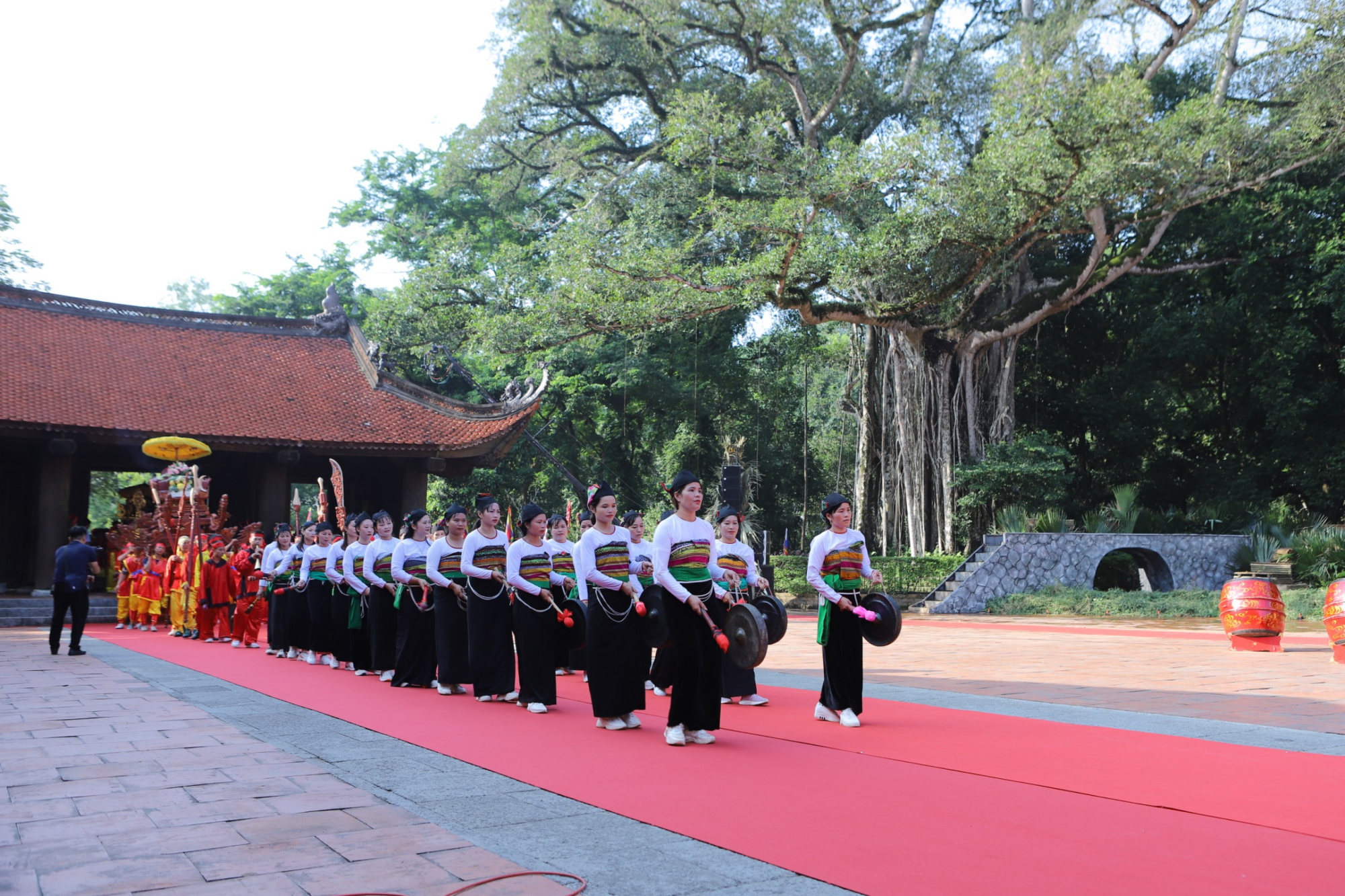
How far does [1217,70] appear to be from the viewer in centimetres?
1912

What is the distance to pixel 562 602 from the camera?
6.90m

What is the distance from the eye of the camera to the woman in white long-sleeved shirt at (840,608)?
571 centimetres

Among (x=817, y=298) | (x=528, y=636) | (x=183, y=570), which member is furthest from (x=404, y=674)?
(x=817, y=298)

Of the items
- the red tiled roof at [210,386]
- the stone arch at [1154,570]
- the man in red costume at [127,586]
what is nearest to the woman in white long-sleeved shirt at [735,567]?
the red tiled roof at [210,386]

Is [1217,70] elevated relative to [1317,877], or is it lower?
elevated

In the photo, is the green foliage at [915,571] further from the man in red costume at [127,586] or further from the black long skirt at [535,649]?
the black long skirt at [535,649]

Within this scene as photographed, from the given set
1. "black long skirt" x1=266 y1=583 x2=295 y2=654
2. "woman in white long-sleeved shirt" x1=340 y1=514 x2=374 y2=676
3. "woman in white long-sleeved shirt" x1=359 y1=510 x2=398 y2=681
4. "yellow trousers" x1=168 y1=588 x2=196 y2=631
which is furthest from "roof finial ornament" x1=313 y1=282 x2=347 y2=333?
"woman in white long-sleeved shirt" x1=359 y1=510 x2=398 y2=681

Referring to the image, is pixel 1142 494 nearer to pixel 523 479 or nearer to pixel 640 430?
pixel 640 430

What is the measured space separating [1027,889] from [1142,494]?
21588mm

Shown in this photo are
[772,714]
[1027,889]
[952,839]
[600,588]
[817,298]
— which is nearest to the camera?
[1027,889]

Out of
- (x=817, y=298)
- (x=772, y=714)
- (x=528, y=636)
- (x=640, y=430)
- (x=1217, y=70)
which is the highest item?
(x=1217, y=70)

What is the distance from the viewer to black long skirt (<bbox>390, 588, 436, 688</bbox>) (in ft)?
25.3

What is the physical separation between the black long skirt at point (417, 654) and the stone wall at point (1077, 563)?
1126cm

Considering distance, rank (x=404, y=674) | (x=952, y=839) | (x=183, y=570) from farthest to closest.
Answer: (x=183, y=570) < (x=404, y=674) < (x=952, y=839)
